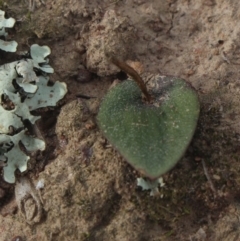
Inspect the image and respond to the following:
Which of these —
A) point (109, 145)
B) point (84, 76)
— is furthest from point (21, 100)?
point (109, 145)

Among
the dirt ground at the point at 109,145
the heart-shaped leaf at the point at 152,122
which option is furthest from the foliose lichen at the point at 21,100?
the heart-shaped leaf at the point at 152,122

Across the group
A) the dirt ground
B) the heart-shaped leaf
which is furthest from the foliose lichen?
the heart-shaped leaf

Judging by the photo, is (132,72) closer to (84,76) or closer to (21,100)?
(84,76)

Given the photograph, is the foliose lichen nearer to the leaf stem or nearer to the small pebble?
the small pebble

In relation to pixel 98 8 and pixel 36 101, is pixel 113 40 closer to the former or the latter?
pixel 98 8

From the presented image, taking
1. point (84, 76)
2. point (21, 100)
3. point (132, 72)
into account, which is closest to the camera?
point (132, 72)
